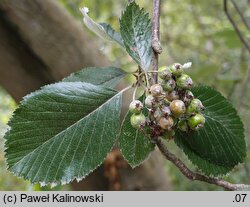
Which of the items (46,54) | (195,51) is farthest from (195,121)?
(195,51)

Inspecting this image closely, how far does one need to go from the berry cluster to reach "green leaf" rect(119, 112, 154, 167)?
102 millimetres

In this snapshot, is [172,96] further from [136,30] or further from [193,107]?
[136,30]

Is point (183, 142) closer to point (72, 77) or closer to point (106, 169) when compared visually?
point (72, 77)

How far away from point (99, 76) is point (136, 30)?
16 centimetres

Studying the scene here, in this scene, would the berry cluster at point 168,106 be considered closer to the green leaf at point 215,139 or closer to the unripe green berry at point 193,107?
the unripe green berry at point 193,107

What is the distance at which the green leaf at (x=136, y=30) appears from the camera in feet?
2.78

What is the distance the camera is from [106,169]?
2.08m

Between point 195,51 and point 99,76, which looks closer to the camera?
point 99,76

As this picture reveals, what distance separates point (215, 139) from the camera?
89 centimetres

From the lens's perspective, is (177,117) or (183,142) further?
(183,142)

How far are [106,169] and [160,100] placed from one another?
4.66 ft

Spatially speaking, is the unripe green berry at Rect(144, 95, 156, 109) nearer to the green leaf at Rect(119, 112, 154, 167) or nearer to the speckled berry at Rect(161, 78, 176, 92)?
the speckled berry at Rect(161, 78, 176, 92)
